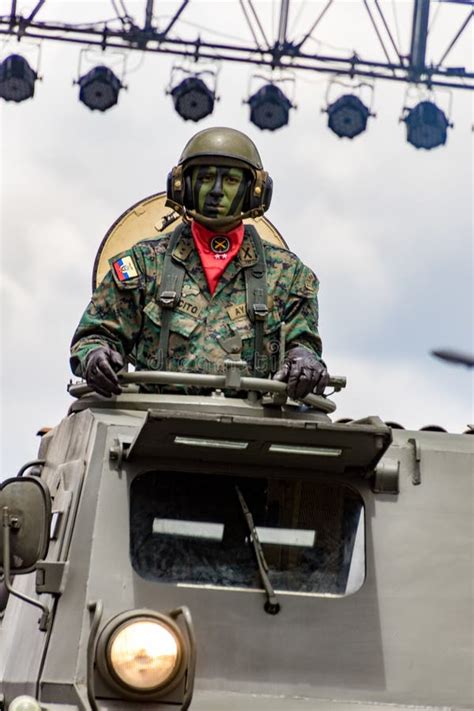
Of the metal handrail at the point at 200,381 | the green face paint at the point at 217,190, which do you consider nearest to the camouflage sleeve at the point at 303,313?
the green face paint at the point at 217,190

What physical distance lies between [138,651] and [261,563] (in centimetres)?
86

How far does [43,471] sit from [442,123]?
442 inches

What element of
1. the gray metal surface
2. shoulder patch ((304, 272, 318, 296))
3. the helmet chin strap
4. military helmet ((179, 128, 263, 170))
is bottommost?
the gray metal surface

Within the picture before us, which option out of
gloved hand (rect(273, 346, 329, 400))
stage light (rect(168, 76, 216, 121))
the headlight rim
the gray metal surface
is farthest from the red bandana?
stage light (rect(168, 76, 216, 121))

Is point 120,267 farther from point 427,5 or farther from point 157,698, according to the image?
point 427,5

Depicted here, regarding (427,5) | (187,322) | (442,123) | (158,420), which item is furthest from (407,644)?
(442,123)

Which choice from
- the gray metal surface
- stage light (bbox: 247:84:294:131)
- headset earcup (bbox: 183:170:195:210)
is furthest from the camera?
stage light (bbox: 247:84:294:131)

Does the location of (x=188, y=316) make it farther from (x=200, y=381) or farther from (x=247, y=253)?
(x=200, y=381)

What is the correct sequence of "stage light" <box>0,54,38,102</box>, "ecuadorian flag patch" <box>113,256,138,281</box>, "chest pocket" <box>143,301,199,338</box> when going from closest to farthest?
"chest pocket" <box>143,301,199,338</box> → "ecuadorian flag patch" <box>113,256,138,281</box> → "stage light" <box>0,54,38,102</box>

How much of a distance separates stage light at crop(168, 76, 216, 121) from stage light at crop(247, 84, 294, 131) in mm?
479

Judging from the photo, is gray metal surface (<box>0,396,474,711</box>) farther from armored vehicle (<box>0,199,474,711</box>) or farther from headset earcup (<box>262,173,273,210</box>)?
headset earcup (<box>262,173,273,210</box>)

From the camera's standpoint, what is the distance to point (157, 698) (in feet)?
17.5

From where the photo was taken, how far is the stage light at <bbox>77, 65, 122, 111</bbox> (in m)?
17.5

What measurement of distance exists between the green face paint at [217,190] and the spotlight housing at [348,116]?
33.4ft
